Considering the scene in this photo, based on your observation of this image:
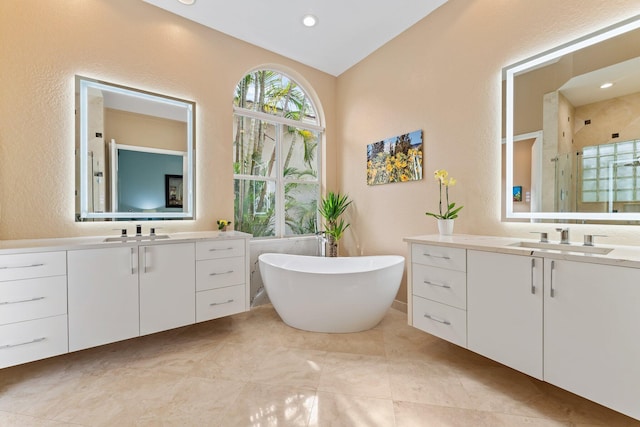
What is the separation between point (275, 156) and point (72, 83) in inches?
76.7

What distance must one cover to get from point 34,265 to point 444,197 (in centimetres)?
307

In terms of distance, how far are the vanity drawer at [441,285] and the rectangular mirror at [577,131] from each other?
0.71 metres

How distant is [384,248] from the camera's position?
3137 mm

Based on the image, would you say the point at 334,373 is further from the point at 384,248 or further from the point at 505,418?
the point at 384,248

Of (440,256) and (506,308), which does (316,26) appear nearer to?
(440,256)

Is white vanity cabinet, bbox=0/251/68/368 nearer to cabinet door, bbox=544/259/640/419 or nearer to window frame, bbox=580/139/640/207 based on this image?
cabinet door, bbox=544/259/640/419

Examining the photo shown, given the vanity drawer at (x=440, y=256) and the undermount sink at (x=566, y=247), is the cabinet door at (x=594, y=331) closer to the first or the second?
the undermount sink at (x=566, y=247)

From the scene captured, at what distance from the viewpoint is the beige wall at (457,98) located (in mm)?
1857

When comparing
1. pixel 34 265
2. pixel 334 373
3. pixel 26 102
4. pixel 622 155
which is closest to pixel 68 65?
pixel 26 102

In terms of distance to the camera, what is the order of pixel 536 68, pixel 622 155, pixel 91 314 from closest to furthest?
pixel 622 155, pixel 91 314, pixel 536 68

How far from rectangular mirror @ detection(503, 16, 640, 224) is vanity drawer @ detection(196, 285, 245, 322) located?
2.33m

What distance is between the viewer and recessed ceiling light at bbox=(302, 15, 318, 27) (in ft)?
8.75

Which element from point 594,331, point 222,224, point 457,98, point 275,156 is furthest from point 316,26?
point 594,331

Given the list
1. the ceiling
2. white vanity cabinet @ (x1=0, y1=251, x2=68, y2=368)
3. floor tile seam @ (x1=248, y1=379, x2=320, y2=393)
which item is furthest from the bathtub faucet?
white vanity cabinet @ (x1=0, y1=251, x2=68, y2=368)
